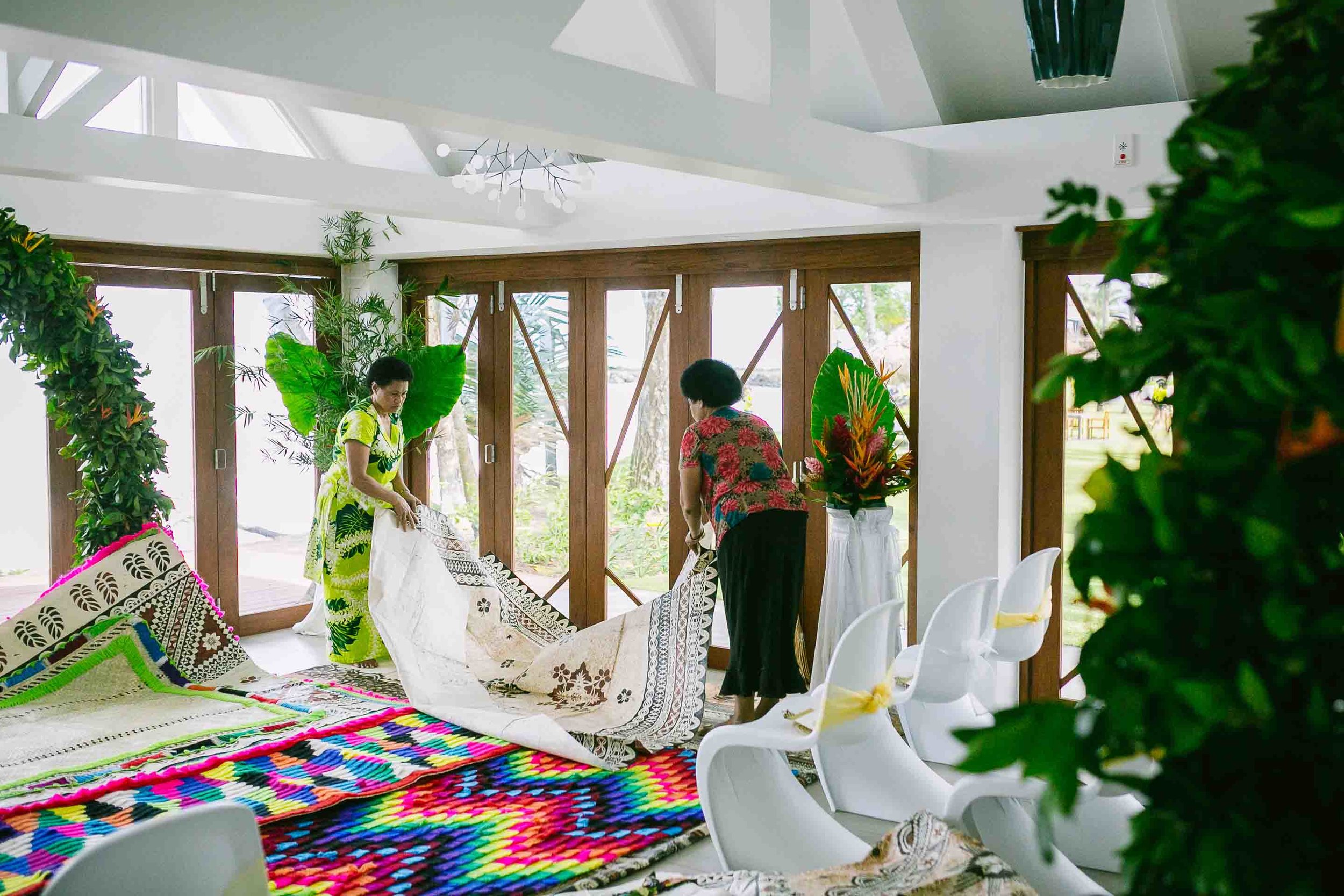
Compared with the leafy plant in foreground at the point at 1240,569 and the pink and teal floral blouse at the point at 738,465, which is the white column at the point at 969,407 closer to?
the pink and teal floral blouse at the point at 738,465

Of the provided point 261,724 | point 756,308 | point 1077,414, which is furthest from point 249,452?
point 1077,414

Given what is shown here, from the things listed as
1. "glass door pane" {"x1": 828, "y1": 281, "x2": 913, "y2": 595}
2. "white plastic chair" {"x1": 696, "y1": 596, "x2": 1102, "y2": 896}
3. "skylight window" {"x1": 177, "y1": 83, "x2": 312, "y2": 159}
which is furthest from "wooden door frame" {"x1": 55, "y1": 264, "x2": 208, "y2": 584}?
"white plastic chair" {"x1": 696, "y1": 596, "x2": 1102, "y2": 896}

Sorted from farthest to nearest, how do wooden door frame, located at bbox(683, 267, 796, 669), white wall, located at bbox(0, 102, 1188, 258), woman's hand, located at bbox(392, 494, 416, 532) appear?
1. wooden door frame, located at bbox(683, 267, 796, 669)
2. woman's hand, located at bbox(392, 494, 416, 532)
3. white wall, located at bbox(0, 102, 1188, 258)

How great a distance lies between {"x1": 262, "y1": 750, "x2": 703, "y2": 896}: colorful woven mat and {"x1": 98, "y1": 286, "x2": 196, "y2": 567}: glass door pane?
→ 3235 mm

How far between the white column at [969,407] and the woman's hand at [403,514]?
239cm

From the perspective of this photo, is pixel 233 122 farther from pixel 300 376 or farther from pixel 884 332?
pixel 884 332

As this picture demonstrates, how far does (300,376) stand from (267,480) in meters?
0.89

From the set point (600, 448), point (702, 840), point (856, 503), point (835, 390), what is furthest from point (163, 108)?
point (702, 840)

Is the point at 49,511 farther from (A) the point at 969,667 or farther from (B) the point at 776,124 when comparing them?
(A) the point at 969,667

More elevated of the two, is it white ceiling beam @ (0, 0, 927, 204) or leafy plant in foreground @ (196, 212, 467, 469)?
white ceiling beam @ (0, 0, 927, 204)

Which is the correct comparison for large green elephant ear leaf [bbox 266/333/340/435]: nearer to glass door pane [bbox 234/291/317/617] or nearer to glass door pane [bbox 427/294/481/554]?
glass door pane [bbox 234/291/317/617]

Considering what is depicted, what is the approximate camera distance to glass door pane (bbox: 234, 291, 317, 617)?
23.7ft

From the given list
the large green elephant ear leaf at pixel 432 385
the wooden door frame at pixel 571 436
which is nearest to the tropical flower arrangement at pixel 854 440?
the wooden door frame at pixel 571 436

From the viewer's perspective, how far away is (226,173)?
5.27 meters
